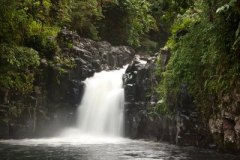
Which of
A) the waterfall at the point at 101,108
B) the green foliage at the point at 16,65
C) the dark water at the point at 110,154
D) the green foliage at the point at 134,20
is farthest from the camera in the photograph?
the green foliage at the point at 134,20

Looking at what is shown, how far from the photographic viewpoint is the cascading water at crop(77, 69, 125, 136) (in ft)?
62.5

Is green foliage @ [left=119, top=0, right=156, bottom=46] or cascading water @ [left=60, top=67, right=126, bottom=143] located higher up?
green foliage @ [left=119, top=0, right=156, bottom=46]

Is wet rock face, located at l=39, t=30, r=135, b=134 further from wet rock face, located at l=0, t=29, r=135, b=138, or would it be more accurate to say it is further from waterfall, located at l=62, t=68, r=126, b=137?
waterfall, located at l=62, t=68, r=126, b=137

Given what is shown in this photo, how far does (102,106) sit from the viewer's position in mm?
19672

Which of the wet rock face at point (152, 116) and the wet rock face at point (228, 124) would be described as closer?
the wet rock face at point (228, 124)

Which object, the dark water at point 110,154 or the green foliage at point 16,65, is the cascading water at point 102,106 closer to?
the green foliage at point 16,65

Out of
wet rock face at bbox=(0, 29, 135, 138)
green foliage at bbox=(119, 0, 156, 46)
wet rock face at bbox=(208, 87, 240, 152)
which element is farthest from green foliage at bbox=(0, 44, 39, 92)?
green foliage at bbox=(119, 0, 156, 46)

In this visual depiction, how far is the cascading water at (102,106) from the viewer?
19.1m

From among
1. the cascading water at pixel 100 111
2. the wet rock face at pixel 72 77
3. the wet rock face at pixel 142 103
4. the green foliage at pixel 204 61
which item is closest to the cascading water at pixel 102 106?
the cascading water at pixel 100 111

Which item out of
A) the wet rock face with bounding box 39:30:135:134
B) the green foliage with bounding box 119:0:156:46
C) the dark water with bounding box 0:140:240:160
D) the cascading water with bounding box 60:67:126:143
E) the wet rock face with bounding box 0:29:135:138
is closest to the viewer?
the dark water with bounding box 0:140:240:160

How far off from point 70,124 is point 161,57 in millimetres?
5851

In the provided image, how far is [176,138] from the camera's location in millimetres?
14711

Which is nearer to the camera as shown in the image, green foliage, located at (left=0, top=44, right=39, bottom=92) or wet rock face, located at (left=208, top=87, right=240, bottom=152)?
wet rock face, located at (left=208, top=87, right=240, bottom=152)

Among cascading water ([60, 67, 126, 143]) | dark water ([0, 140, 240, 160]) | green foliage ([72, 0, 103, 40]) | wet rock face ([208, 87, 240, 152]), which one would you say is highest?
green foliage ([72, 0, 103, 40])
